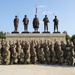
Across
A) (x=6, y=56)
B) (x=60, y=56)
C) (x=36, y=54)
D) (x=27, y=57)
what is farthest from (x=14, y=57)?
(x=60, y=56)

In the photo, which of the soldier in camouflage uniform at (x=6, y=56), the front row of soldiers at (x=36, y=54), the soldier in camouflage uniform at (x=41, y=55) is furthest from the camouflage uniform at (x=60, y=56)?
the soldier in camouflage uniform at (x=6, y=56)

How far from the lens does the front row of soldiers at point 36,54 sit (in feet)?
37.5

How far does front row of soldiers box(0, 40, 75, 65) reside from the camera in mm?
11441

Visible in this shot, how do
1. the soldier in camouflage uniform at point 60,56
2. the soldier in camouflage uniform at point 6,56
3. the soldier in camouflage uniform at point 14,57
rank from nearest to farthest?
the soldier in camouflage uniform at point 6,56 → the soldier in camouflage uniform at point 14,57 → the soldier in camouflage uniform at point 60,56

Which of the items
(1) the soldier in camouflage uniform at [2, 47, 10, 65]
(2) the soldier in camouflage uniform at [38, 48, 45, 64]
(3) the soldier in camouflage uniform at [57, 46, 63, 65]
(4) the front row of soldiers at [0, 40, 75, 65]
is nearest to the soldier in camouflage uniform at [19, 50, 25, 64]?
(4) the front row of soldiers at [0, 40, 75, 65]

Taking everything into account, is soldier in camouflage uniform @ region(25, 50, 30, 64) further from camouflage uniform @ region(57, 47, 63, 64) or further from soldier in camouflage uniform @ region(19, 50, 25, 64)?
camouflage uniform @ region(57, 47, 63, 64)

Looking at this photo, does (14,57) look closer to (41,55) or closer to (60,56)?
(41,55)

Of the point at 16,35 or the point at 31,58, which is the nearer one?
the point at 31,58

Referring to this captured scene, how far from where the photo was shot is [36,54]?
11828 mm

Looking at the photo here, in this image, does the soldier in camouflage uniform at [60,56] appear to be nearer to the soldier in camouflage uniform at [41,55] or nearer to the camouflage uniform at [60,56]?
the camouflage uniform at [60,56]
